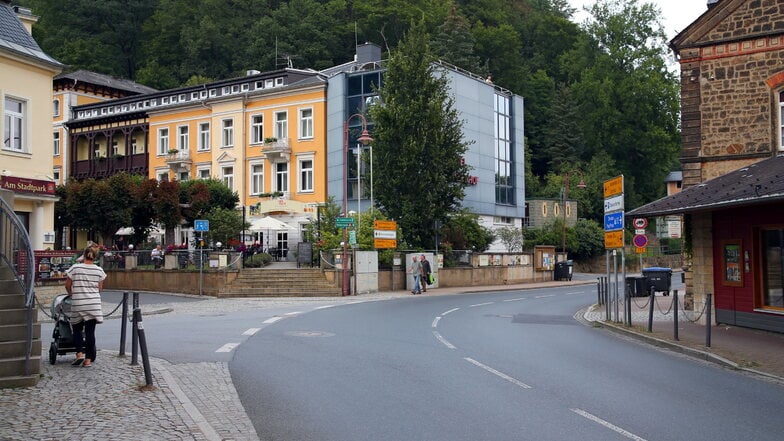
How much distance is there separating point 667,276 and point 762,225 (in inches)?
626

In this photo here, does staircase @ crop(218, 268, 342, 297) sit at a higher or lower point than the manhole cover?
higher

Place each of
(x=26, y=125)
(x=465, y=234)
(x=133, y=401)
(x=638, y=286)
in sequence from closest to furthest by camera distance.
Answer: (x=133, y=401) < (x=26, y=125) < (x=638, y=286) < (x=465, y=234)

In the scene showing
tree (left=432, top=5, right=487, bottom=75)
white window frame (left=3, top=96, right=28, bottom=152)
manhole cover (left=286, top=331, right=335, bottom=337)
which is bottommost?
manhole cover (left=286, top=331, right=335, bottom=337)

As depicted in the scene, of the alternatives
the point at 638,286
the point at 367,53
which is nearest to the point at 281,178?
the point at 367,53

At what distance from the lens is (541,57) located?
82562 mm

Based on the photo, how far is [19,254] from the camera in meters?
9.98

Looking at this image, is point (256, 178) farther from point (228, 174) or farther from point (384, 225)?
point (384, 225)

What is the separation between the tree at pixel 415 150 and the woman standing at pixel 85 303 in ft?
89.1

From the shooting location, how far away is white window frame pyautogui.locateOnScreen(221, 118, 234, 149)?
52.9 metres

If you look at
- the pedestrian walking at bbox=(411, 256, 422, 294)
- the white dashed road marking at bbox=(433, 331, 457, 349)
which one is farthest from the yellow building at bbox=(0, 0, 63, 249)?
the white dashed road marking at bbox=(433, 331, 457, 349)

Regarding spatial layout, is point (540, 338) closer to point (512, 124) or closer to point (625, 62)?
point (512, 124)

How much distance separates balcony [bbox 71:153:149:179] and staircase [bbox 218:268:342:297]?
91.5 feet

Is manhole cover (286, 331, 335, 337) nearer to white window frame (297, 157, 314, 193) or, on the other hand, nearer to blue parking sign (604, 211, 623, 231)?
blue parking sign (604, 211, 623, 231)

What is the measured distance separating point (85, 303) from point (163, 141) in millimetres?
48748
